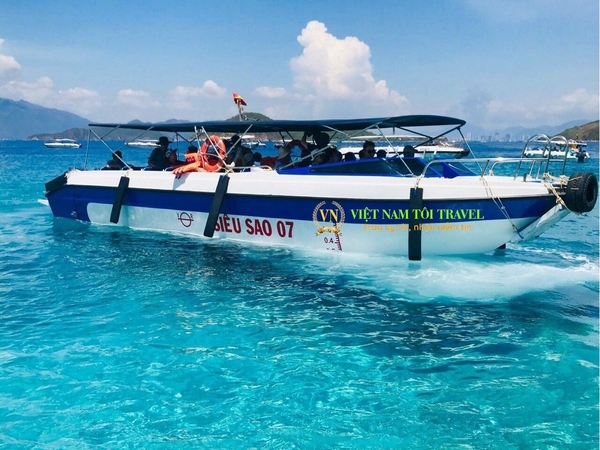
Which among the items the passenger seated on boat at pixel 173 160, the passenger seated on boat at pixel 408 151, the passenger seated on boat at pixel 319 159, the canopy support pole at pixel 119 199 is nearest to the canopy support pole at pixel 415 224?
the passenger seated on boat at pixel 408 151

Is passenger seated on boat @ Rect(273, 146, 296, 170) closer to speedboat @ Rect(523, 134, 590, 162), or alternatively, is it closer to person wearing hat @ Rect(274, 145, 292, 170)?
person wearing hat @ Rect(274, 145, 292, 170)

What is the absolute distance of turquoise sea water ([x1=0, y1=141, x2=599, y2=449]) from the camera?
16.1 feet

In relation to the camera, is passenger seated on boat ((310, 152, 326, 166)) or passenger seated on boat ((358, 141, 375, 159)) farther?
passenger seated on boat ((310, 152, 326, 166))

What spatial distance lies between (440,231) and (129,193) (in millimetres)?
8396

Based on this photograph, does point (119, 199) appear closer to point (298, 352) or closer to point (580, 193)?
point (298, 352)

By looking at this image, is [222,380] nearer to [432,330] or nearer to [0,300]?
[432,330]

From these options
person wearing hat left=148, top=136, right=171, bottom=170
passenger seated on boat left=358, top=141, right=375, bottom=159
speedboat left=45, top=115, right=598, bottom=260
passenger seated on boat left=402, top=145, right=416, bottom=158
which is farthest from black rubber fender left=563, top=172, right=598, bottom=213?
person wearing hat left=148, top=136, right=171, bottom=170

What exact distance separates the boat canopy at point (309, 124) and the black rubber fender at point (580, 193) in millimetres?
3214

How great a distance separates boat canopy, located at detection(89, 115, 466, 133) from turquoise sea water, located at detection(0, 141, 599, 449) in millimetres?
3025

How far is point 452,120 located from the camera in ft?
39.0

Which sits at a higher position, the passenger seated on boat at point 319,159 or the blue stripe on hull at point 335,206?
the passenger seated on boat at point 319,159

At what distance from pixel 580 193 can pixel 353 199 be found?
13.4ft

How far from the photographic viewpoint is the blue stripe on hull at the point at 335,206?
31.9 feet

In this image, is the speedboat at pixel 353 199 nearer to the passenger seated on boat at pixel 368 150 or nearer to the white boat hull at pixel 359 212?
the white boat hull at pixel 359 212
